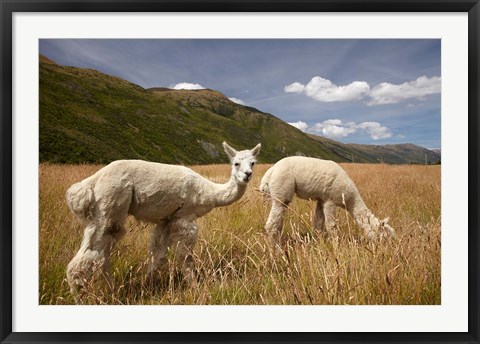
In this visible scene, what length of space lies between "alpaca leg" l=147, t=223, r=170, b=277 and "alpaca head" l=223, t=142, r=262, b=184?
3.73 feet

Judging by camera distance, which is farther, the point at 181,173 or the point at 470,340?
the point at 181,173

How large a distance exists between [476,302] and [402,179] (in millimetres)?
5067

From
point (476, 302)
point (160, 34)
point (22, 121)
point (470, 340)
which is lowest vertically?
point (470, 340)

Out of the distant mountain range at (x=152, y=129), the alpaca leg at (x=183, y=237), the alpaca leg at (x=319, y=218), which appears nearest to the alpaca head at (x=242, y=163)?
the distant mountain range at (x=152, y=129)

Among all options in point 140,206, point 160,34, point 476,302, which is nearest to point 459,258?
point 476,302

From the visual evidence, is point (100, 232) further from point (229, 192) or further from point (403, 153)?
point (403, 153)

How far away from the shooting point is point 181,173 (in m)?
3.18

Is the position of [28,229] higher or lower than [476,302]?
higher

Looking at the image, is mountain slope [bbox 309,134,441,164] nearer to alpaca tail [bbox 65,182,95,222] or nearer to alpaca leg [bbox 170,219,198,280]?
alpaca leg [bbox 170,219,198,280]

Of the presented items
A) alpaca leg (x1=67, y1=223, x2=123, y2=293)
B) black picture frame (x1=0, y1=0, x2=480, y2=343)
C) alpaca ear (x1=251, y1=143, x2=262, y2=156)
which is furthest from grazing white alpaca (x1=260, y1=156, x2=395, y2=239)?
alpaca leg (x1=67, y1=223, x2=123, y2=293)

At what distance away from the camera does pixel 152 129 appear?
26.6 ft

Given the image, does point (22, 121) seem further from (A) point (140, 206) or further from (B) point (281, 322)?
(B) point (281, 322)

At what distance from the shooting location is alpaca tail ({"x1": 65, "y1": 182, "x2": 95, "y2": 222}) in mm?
2553

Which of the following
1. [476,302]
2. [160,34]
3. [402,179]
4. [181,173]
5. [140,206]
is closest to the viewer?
[476,302]
